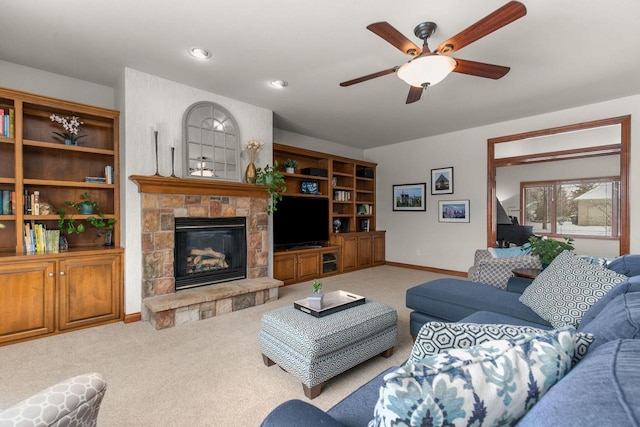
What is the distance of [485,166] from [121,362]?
18.1 ft

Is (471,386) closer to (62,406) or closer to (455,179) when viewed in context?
(62,406)

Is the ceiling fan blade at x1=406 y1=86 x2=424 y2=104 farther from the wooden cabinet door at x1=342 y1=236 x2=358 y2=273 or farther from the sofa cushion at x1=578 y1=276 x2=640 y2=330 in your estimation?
the wooden cabinet door at x1=342 y1=236 x2=358 y2=273

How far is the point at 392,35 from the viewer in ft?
6.20

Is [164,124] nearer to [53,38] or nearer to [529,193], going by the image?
[53,38]

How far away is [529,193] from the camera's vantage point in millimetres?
6918

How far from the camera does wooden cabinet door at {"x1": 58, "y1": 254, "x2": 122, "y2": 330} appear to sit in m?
2.83

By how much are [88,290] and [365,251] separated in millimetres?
4527

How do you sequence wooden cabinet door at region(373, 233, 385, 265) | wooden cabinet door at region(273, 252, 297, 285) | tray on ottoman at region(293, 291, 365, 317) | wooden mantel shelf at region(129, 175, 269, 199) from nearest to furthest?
tray on ottoman at region(293, 291, 365, 317) → wooden mantel shelf at region(129, 175, 269, 199) → wooden cabinet door at region(273, 252, 297, 285) → wooden cabinet door at region(373, 233, 385, 265)

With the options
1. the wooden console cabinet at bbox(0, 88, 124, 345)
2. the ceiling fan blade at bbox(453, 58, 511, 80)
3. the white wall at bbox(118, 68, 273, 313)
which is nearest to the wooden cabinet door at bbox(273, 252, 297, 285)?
the white wall at bbox(118, 68, 273, 313)

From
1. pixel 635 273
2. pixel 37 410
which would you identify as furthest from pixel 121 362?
pixel 635 273

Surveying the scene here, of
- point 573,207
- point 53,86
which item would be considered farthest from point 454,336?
point 573,207

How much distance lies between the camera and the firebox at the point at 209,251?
11.3 ft

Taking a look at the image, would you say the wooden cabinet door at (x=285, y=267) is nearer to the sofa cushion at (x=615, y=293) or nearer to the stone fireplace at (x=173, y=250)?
the stone fireplace at (x=173, y=250)

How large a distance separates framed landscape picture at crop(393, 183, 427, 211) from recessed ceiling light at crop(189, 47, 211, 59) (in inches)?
177
